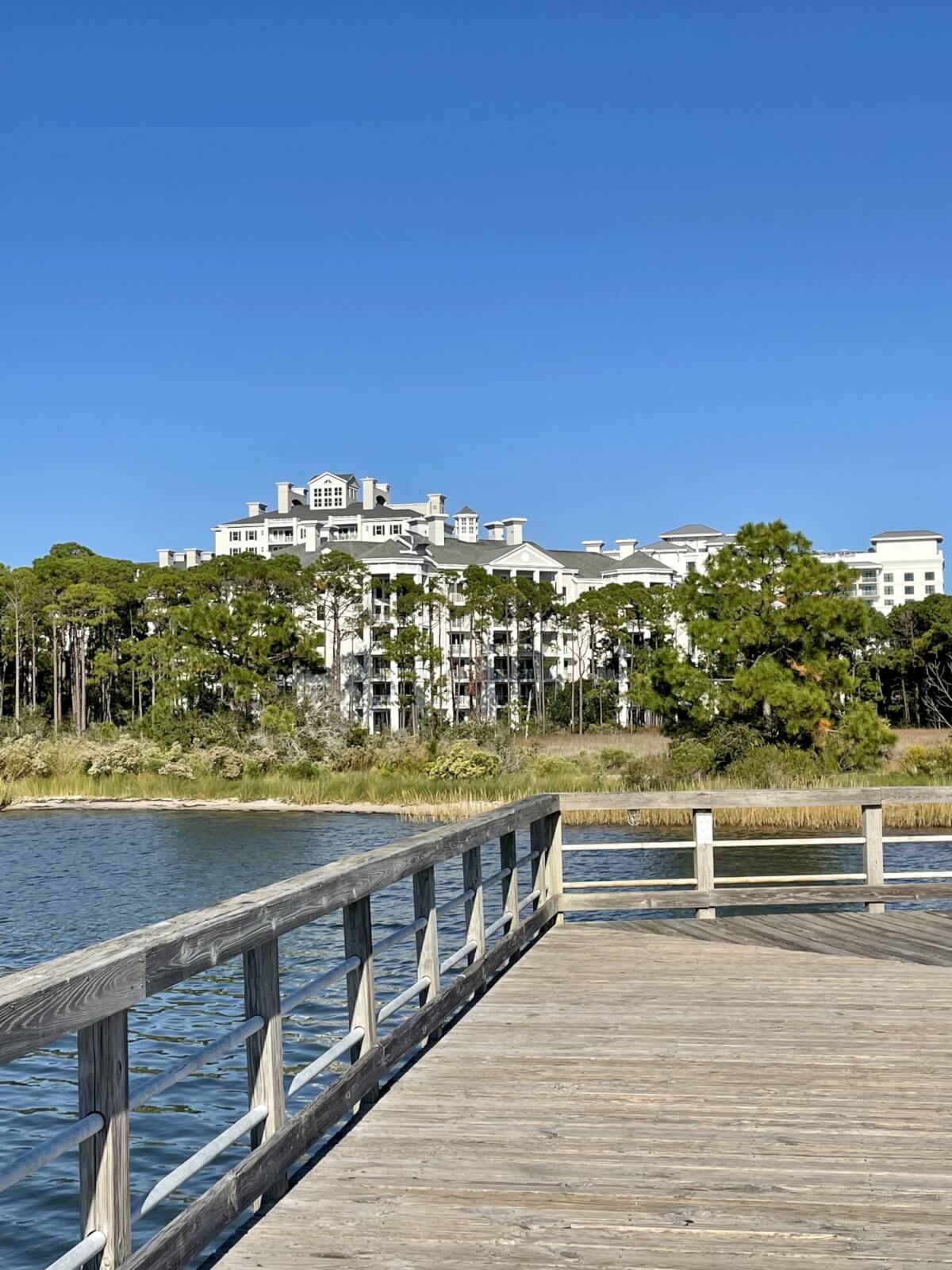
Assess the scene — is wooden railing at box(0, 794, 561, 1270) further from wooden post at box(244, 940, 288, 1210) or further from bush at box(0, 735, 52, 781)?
bush at box(0, 735, 52, 781)

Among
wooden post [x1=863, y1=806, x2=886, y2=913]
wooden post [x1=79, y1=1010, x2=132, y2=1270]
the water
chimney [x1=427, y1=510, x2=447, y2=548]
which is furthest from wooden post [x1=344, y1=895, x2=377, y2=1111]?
chimney [x1=427, y1=510, x2=447, y2=548]

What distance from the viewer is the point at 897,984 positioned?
7.43 m

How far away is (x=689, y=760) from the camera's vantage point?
34438 mm

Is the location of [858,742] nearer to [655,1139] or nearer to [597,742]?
[597,742]

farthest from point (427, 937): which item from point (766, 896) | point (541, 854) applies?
point (766, 896)

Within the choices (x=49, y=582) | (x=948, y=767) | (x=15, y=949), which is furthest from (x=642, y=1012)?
(x=49, y=582)

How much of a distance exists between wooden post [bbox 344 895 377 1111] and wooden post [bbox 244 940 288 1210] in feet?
3.14

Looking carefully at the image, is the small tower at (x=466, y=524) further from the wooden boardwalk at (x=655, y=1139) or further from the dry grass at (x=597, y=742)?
the wooden boardwalk at (x=655, y=1139)

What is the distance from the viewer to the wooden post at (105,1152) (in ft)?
10.0

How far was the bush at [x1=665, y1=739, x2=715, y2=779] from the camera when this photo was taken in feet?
111

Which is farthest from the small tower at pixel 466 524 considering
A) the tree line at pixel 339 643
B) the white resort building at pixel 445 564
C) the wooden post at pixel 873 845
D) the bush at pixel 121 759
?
the wooden post at pixel 873 845

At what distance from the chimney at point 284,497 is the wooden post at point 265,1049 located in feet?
304

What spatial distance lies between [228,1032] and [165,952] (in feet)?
1.27

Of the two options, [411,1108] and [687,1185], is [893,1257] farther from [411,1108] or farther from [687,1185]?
[411,1108]
